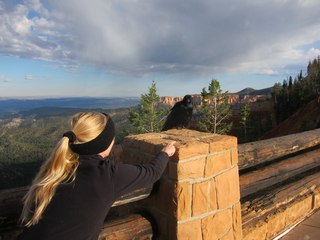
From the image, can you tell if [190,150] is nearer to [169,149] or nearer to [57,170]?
[169,149]

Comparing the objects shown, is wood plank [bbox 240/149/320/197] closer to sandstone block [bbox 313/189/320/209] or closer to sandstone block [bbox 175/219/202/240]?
sandstone block [bbox 313/189/320/209]

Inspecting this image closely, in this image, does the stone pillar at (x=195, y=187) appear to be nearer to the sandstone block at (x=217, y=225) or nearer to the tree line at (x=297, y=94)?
the sandstone block at (x=217, y=225)

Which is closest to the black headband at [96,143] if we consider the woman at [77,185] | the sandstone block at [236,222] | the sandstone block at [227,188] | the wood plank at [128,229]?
the woman at [77,185]

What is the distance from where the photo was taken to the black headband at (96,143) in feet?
5.54

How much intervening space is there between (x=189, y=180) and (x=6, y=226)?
1104 mm

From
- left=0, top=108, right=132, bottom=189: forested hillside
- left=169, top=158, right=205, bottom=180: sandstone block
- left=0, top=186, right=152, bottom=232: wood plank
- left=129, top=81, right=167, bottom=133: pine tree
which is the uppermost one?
left=169, top=158, right=205, bottom=180: sandstone block

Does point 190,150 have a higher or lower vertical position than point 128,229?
higher

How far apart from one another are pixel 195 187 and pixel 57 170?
97cm

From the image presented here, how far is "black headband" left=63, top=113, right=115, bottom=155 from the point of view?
169 centimetres

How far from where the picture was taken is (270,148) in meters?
3.65

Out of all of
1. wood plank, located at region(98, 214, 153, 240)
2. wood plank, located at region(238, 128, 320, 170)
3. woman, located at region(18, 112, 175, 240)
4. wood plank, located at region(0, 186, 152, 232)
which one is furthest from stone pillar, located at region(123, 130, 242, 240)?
wood plank, located at region(0, 186, 152, 232)

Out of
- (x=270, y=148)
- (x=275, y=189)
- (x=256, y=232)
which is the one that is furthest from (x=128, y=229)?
(x=275, y=189)

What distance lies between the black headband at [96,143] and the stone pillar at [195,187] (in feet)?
1.75

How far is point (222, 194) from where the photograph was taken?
96.0 inches
